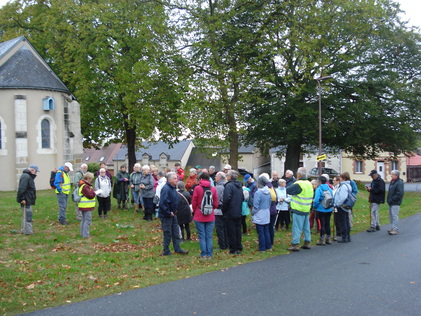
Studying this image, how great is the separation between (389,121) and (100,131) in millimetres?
20619

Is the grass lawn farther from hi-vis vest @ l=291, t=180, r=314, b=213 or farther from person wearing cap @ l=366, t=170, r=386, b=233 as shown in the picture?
hi-vis vest @ l=291, t=180, r=314, b=213

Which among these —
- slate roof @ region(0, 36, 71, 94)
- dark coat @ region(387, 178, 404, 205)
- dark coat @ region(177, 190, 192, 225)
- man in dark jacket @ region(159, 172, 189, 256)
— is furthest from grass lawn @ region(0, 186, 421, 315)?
slate roof @ region(0, 36, 71, 94)

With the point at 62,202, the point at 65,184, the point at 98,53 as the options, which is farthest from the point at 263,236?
the point at 98,53

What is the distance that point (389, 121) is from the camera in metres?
28.5

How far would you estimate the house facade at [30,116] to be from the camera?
25516mm

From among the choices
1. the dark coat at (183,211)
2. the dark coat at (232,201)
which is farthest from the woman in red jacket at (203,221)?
the dark coat at (183,211)

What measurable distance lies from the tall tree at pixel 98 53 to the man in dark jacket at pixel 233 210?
15489 mm

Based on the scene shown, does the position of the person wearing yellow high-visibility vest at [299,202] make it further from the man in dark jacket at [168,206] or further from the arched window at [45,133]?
the arched window at [45,133]

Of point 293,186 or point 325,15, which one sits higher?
point 325,15

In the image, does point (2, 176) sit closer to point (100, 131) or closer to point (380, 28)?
point (100, 131)

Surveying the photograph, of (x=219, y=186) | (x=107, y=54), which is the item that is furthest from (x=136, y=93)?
(x=219, y=186)

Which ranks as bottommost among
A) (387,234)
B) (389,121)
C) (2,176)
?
(387,234)

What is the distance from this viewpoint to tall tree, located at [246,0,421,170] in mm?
25344

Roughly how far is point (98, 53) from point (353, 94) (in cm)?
1778
